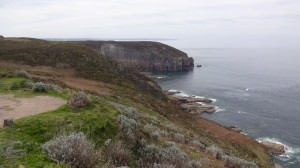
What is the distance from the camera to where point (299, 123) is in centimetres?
5616

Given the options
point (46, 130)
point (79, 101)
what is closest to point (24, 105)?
point (79, 101)


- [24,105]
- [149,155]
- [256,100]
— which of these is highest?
[24,105]

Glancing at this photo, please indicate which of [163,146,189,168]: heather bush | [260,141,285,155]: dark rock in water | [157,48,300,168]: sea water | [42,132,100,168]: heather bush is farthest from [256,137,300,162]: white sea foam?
[42,132,100,168]: heather bush

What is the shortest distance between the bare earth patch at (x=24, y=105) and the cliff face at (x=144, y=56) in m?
115

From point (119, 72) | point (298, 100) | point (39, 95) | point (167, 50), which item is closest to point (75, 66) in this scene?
point (119, 72)

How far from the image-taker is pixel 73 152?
7.62m

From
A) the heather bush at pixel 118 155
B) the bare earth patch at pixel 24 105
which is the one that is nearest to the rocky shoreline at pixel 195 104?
the bare earth patch at pixel 24 105

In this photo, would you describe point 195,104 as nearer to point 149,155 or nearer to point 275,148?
point 275,148

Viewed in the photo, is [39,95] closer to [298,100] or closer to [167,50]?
[298,100]

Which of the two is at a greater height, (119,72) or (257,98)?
(119,72)

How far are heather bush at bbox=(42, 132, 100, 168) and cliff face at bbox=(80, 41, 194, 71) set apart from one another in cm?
12157

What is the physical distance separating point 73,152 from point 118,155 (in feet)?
6.36

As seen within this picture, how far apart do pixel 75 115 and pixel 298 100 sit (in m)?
69.2

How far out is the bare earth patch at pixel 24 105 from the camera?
11802 mm
